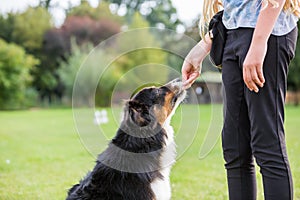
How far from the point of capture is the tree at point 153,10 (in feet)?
126

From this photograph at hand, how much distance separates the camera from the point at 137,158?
2.72 meters

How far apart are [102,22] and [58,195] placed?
31.4 metres

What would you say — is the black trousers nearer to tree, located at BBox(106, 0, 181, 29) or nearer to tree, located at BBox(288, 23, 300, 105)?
tree, located at BBox(288, 23, 300, 105)

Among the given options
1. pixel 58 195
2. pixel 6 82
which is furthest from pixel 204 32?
pixel 6 82

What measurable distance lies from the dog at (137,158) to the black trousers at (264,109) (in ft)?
2.61

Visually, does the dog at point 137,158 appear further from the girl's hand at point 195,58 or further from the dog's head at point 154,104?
the girl's hand at point 195,58

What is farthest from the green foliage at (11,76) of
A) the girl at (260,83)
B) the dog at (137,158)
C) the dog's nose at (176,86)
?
the girl at (260,83)

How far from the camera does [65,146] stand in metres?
8.22

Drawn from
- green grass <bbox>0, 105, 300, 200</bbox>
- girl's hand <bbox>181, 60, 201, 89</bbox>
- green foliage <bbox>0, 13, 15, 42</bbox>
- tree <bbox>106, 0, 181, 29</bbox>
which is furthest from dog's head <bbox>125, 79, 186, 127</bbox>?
tree <bbox>106, 0, 181, 29</bbox>

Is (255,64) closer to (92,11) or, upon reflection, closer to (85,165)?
(85,165)

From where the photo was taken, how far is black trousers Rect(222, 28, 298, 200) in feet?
6.20

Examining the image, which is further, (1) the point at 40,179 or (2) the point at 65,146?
(2) the point at 65,146

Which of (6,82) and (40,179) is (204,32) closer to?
(40,179)

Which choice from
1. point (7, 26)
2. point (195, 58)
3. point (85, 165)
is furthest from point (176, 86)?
point (7, 26)
